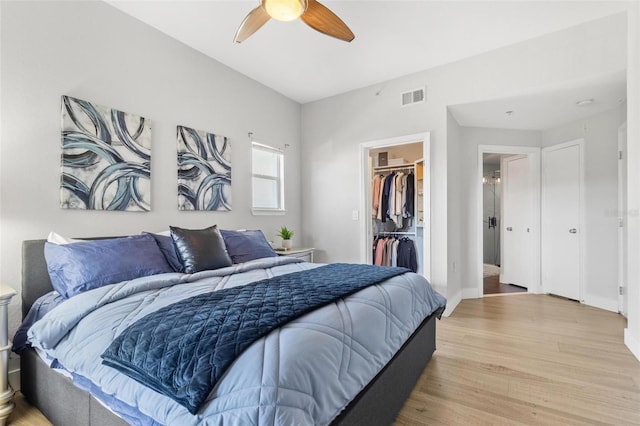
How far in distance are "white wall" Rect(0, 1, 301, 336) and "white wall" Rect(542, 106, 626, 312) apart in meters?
4.22

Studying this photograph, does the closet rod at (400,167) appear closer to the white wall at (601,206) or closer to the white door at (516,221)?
the white door at (516,221)

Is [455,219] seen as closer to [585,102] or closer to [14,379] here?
[585,102]

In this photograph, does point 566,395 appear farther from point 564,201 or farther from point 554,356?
point 564,201

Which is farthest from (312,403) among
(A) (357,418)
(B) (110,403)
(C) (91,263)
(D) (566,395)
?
(D) (566,395)

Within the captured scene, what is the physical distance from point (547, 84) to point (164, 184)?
368cm

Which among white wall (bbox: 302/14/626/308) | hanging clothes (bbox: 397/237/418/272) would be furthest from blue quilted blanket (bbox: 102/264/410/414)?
hanging clothes (bbox: 397/237/418/272)

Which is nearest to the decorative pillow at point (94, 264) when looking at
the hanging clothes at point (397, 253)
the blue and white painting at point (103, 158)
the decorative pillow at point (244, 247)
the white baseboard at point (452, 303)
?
the blue and white painting at point (103, 158)

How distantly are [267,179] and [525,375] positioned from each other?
3.31m

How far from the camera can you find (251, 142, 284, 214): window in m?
3.94

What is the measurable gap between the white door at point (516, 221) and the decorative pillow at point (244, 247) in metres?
3.85

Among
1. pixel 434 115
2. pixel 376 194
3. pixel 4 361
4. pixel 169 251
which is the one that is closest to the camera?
pixel 4 361

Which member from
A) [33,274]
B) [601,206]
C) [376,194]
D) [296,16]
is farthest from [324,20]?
[601,206]

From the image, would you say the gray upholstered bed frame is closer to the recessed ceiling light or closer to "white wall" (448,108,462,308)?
"white wall" (448,108,462,308)

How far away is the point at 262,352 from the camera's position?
1.01 metres
